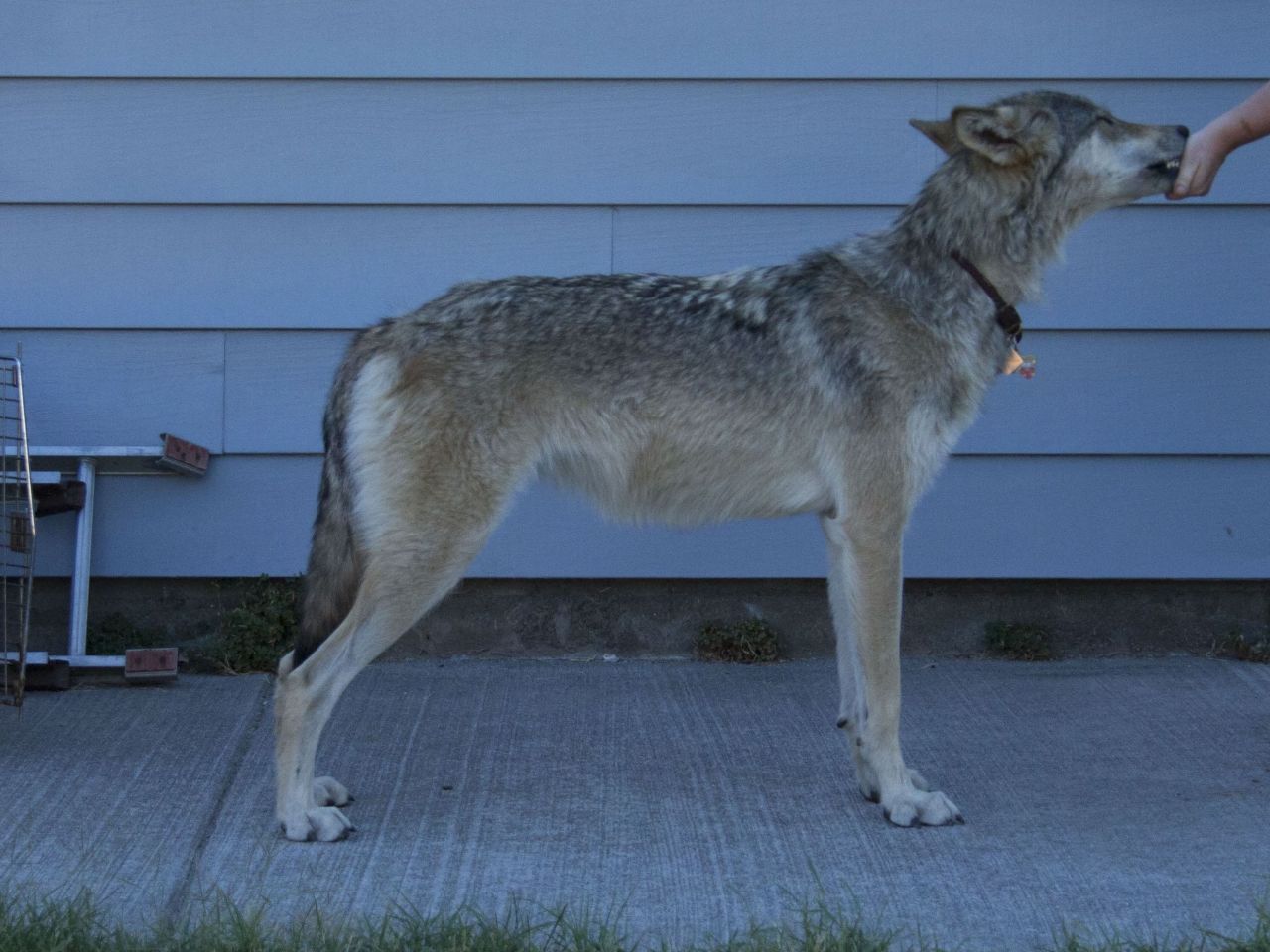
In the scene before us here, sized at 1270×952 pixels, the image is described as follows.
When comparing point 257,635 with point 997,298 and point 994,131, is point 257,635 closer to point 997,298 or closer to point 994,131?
point 997,298

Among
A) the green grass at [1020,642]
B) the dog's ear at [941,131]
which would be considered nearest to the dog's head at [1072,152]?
the dog's ear at [941,131]

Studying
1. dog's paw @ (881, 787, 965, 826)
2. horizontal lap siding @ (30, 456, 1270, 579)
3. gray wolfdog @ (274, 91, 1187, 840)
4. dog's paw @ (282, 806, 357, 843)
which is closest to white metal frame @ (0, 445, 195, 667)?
horizontal lap siding @ (30, 456, 1270, 579)

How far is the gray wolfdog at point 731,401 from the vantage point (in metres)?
4.14

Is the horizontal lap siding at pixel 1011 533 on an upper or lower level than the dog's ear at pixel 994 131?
lower

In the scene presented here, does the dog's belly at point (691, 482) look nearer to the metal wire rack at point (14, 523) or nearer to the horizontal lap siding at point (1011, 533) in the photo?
the horizontal lap siding at point (1011, 533)

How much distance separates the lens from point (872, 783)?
4.35 m

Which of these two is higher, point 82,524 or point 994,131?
point 994,131

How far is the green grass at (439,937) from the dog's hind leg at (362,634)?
2.24 ft

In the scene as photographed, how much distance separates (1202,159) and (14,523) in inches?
165
